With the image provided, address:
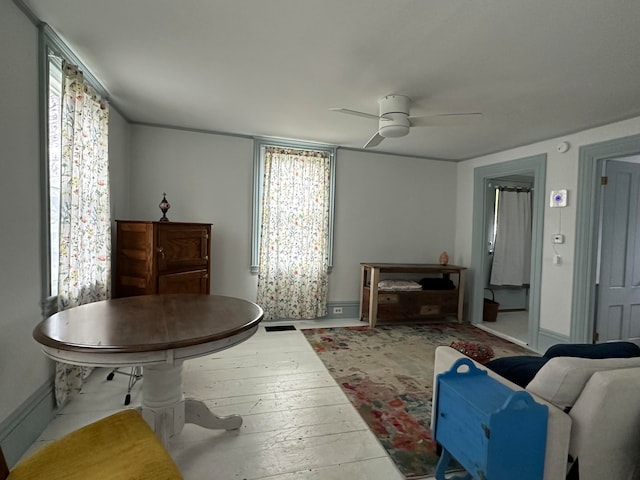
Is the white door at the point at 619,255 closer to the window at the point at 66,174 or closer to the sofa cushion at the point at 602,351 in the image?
the sofa cushion at the point at 602,351

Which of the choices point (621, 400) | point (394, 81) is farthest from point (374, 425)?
point (394, 81)

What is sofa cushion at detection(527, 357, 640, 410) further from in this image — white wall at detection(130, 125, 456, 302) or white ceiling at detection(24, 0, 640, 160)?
white wall at detection(130, 125, 456, 302)

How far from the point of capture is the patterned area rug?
72.0 inches

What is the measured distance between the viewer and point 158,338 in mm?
1217

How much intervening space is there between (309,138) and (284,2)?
2360 mm

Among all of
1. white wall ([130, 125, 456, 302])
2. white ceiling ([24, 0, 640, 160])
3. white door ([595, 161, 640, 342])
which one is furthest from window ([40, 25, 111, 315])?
white door ([595, 161, 640, 342])

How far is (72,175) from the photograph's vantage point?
2.04 meters

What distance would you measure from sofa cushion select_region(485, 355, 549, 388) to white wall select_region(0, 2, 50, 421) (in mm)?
2585

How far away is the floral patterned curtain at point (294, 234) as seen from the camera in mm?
3963

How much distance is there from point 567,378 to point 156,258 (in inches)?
111

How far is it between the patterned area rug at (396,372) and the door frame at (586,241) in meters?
0.65

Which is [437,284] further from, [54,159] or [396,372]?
[54,159]

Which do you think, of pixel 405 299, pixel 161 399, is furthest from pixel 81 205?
pixel 405 299

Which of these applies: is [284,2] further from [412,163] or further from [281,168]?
[412,163]
